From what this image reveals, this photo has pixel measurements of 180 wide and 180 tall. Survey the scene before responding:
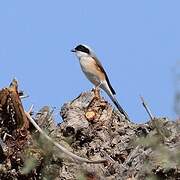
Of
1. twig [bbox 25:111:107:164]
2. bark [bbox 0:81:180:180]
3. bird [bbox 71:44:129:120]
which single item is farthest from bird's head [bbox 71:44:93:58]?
twig [bbox 25:111:107:164]

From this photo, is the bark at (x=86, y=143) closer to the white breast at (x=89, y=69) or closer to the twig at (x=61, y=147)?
the twig at (x=61, y=147)

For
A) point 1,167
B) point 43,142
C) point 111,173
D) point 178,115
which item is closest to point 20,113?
point 1,167

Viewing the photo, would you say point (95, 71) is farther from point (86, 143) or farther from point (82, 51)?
point (86, 143)

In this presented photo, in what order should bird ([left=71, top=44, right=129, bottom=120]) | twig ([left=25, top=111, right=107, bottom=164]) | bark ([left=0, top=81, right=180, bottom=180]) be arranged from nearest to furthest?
twig ([left=25, top=111, right=107, bottom=164]) → bark ([left=0, top=81, right=180, bottom=180]) → bird ([left=71, top=44, right=129, bottom=120])

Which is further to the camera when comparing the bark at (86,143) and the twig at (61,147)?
the bark at (86,143)

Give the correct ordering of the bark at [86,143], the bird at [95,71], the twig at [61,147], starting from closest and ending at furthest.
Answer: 1. the twig at [61,147]
2. the bark at [86,143]
3. the bird at [95,71]

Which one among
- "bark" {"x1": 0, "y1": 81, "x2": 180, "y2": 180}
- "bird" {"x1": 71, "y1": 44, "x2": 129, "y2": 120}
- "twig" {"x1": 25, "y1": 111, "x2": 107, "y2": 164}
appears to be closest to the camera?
"twig" {"x1": 25, "y1": 111, "x2": 107, "y2": 164}

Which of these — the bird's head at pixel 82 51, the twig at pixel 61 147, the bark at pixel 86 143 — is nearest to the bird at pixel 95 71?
the bird's head at pixel 82 51

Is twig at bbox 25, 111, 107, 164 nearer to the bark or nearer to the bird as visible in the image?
the bark

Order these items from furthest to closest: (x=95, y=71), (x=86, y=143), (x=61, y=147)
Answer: (x=95, y=71) → (x=86, y=143) → (x=61, y=147)

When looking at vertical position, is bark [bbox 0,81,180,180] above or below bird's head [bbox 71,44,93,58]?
below

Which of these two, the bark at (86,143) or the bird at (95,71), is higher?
the bird at (95,71)

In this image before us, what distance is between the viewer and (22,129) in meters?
6.30

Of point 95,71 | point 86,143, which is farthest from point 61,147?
point 95,71
